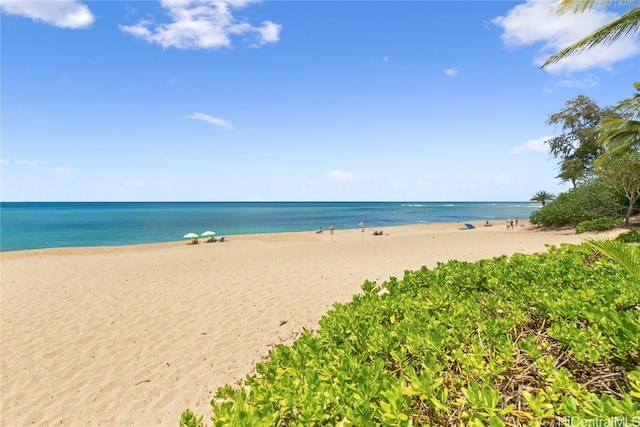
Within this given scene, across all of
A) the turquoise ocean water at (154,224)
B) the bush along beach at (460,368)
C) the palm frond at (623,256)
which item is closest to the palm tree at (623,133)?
the palm frond at (623,256)

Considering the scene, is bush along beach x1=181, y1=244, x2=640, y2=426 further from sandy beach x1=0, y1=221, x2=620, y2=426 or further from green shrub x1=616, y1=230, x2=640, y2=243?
green shrub x1=616, y1=230, x2=640, y2=243

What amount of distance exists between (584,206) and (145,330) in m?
27.1

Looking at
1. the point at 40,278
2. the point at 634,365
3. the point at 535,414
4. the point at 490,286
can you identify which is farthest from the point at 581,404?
the point at 40,278

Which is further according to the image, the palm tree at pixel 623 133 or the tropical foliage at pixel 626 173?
the tropical foliage at pixel 626 173

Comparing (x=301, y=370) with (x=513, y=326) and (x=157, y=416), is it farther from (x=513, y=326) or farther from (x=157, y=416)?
(x=157, y=416)

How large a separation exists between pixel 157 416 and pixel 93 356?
2.54 metres

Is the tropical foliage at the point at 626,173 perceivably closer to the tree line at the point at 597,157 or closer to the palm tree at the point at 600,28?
the tree line at the point at 597,157

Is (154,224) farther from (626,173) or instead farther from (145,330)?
(626,173)

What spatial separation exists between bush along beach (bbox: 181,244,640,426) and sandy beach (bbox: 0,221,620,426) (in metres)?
3.00

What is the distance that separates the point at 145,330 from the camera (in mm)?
7031

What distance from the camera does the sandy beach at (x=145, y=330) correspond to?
4816mm

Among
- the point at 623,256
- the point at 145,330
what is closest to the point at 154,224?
the point at 145,330

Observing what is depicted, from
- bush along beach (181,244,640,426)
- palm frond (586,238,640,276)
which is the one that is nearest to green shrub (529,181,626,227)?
palm frond (586,238,640,276)

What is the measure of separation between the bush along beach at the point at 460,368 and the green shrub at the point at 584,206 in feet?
79.8
